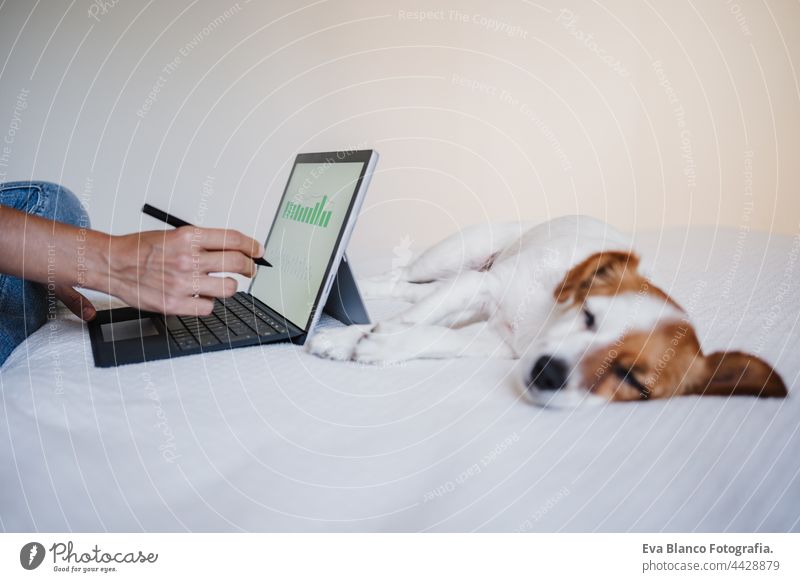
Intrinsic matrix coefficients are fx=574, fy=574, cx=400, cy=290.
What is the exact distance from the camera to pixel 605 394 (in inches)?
36.1

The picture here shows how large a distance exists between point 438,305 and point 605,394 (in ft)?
1.43

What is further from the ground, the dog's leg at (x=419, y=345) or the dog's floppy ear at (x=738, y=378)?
the dog's leg at (x=419, y=345)

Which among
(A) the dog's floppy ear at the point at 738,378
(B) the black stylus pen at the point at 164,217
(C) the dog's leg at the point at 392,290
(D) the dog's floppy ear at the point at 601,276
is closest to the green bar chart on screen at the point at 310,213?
(B) the black stylus pen at the point at 164,217

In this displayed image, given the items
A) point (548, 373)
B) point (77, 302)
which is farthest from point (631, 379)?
point (77, 302)

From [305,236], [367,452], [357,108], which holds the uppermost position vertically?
[357,108]

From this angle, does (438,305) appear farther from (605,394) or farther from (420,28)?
(420,28)

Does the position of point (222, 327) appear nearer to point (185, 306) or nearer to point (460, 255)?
point (185, 306)

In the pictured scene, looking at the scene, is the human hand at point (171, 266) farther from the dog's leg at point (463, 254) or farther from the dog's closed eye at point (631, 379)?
the dog's leg at point (463, 254)

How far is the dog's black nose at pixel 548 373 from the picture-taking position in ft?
2.97

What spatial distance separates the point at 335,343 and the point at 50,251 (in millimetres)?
485

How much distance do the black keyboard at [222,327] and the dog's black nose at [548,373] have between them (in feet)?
1.61

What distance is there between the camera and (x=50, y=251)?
2.99 feet

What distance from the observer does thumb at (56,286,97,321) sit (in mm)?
1171
